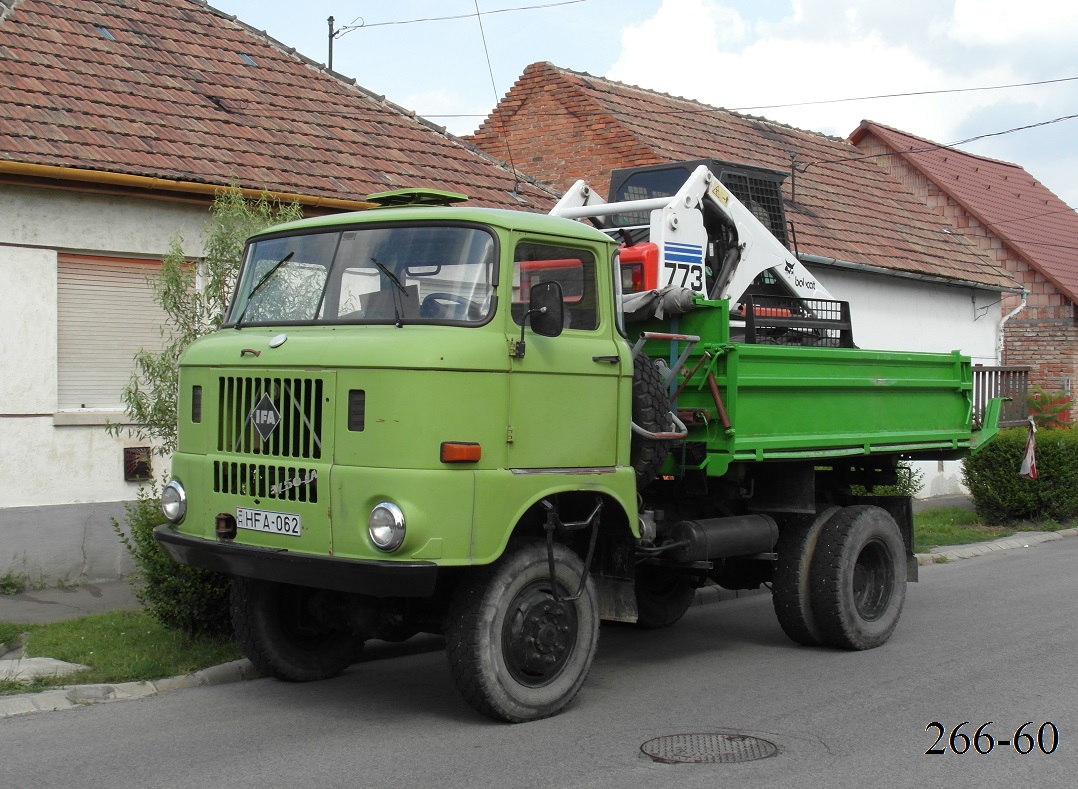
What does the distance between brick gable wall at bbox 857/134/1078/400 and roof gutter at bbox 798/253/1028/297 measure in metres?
4.71

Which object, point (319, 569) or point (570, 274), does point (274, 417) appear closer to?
point (319, 569)

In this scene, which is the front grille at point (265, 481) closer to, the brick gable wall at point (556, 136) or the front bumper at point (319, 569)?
the front bumper at point (319, 569)

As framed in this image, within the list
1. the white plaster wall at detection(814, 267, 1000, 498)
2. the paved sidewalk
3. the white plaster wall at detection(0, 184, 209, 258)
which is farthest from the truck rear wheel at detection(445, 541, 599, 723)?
the white plaster wall at detection(814, 267, 1000, 498)

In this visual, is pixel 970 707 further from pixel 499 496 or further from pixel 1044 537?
pixel 1044 537

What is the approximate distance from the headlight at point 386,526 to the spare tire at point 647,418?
5.81ft

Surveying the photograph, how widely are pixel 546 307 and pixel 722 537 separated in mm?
2357

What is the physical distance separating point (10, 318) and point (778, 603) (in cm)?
640

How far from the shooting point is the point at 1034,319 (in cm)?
2694

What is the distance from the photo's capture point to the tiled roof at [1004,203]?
90.2 ft

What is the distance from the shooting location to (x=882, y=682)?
7.39 metres

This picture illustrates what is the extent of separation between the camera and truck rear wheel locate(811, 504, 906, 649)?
822cm

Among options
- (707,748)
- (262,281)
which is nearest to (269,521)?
(262,281)

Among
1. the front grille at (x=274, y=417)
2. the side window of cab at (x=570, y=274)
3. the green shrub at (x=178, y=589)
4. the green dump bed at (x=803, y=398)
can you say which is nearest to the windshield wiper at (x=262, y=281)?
the front grille at (x=274, y=417)

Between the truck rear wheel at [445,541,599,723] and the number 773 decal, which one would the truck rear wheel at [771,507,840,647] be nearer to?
the number 773 decal
